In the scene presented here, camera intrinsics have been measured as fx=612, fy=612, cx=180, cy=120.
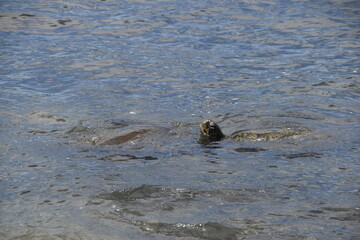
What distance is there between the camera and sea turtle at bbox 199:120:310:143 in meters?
6.94

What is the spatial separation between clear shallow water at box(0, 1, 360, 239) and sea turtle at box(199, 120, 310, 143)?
13cm

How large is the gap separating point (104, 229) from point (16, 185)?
4.68ft

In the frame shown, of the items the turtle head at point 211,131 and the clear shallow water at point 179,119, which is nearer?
the clear shallow water at point 179,119

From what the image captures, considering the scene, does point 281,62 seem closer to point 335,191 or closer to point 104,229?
point 335,191

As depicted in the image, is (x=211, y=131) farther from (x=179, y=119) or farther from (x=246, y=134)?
(x=179, y=119)

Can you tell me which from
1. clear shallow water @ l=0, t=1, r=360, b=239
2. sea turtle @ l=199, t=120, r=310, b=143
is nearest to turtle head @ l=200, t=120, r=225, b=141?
sea turtle @ l=199, t=120, r=310, b=143

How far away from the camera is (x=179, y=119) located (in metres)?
7.98

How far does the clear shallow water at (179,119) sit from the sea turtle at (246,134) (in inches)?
5.2

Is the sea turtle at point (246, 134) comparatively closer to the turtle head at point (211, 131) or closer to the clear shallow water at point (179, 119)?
the turtle head at point (211, 131)

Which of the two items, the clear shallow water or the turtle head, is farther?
the turtle head

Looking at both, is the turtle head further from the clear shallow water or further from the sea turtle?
the clear shallow water

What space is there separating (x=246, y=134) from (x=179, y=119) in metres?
1.20

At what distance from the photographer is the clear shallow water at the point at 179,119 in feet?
16.1

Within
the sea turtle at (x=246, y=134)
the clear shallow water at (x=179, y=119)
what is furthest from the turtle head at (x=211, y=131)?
the clear shallow water at (x=179, y=119)
